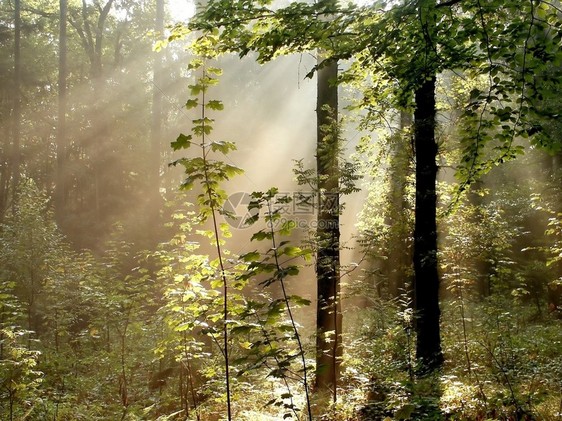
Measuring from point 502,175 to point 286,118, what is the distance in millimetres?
14845

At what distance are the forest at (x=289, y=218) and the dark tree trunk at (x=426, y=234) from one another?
0.12 ft

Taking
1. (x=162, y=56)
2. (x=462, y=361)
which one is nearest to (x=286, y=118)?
(x=162, y=56)

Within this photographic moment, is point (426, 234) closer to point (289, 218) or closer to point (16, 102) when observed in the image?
point (289, 218)

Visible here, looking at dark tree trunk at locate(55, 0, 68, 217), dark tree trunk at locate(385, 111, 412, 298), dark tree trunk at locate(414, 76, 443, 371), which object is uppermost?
dark tree trunk at locate(55, 0, 68, 217)

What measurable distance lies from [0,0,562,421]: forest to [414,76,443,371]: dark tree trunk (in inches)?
1.4

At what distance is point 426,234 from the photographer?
6.55 metres

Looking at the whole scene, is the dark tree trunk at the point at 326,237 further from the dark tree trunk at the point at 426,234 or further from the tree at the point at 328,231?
the dark tree trunk at the point at 426,234

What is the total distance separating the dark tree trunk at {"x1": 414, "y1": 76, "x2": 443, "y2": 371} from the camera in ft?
21.1

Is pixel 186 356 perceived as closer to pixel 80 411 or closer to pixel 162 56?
pixel 80 411

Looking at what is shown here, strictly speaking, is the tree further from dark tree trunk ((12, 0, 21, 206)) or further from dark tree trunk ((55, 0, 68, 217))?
dark tree trunk ((12, 0, 21, 206))

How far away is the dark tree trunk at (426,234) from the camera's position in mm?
6426

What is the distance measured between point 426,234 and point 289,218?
841 centimetres

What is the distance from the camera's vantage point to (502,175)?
70.3ft

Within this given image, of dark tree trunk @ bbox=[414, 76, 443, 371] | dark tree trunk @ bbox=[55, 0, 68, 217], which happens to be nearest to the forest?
dark tree trunk @ bbox=[414, 76, 443, 371]
